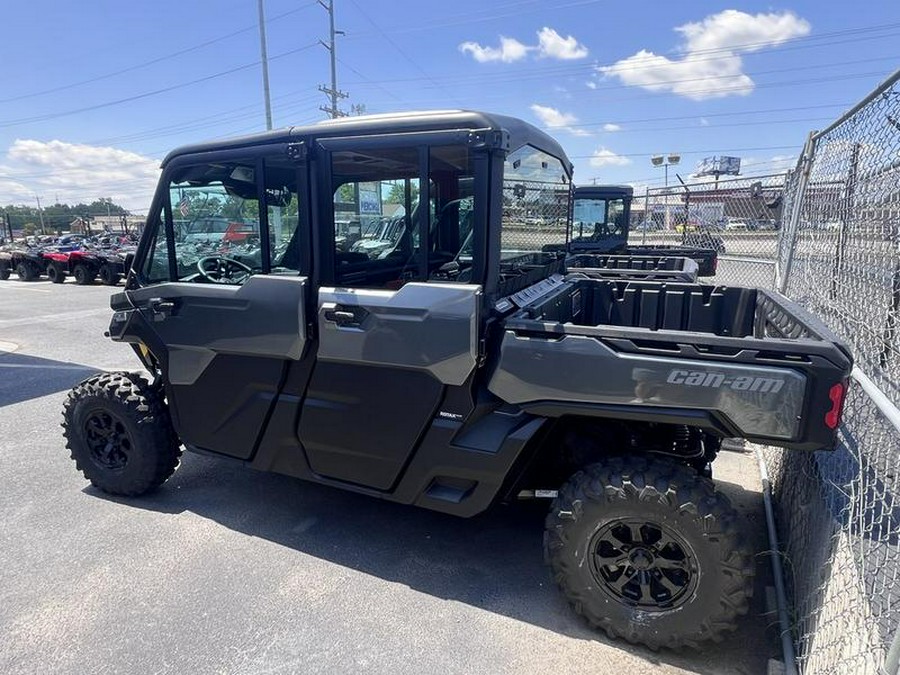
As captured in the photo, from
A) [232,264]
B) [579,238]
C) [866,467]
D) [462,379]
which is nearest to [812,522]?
[866,467]

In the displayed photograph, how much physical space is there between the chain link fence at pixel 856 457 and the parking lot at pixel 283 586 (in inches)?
15.0

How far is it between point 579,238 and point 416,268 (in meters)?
8.31

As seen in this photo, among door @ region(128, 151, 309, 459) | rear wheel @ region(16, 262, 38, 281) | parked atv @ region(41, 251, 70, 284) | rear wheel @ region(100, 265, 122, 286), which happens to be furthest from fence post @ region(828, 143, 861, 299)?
rear wheel @ region(16, 262, 38, 281)

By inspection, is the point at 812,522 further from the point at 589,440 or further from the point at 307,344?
the point at 307,344

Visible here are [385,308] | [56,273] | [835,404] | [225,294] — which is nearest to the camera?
[835,404]

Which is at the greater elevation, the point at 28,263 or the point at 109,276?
the point at 28,263

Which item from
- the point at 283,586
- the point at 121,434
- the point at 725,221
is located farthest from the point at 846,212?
the point at 725,221

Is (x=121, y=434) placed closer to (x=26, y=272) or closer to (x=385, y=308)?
(x=385, y=308)

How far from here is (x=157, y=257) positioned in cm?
335

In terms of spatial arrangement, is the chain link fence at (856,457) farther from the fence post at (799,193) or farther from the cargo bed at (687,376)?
the fence post at (799,193)

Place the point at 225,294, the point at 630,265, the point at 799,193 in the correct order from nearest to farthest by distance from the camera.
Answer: the point at 225,294 → the point at 799,193 → the point at 630,265

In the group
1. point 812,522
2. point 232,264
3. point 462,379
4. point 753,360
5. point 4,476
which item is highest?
point 232,264

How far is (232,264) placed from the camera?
3.15 m

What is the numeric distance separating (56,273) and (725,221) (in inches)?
836
